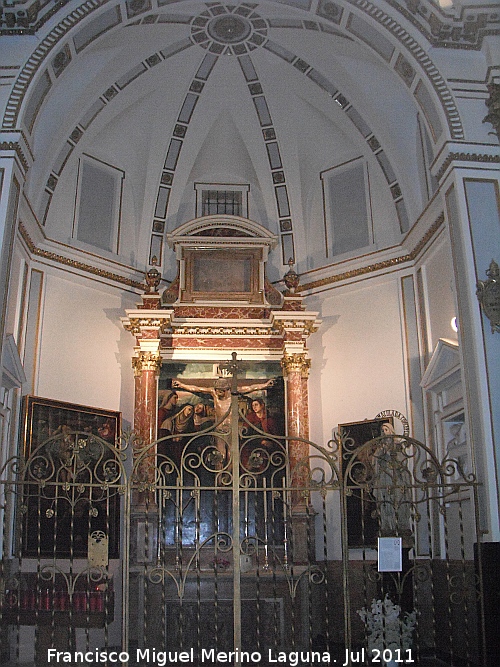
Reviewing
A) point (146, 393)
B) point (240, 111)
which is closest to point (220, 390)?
point (146, 393)

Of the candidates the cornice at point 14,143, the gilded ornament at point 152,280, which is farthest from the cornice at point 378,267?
the cornice at point 14,143

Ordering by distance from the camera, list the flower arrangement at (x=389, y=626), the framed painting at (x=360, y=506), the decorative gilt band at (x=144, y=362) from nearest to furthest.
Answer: the flower arrangement at (x=389, y=626), the framed painting at (x=360, y=506), the decorative gilt band at (x=144, y=362)

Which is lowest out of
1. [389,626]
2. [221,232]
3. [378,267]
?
[389,626]

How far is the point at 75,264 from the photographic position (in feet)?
47.6

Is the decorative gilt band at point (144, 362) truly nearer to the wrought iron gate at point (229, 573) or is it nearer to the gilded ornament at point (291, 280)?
the wrought iron gate at point (229, 573)

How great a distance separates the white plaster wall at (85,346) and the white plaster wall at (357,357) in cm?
375

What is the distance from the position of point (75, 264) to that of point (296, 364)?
4628mm

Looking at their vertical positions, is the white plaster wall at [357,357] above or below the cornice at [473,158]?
below

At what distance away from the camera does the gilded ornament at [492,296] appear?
9.53 meters

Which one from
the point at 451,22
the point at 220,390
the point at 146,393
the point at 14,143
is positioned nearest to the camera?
the point at 14,143

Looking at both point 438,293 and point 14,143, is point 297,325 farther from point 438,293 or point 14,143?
point 14,143

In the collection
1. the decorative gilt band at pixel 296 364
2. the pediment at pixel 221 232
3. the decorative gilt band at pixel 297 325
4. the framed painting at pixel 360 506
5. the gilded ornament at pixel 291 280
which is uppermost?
the pediment at pixel 221 232

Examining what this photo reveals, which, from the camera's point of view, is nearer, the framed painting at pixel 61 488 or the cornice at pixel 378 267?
the framed painting at pixel 61 488

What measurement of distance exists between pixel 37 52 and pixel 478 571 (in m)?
9.00
